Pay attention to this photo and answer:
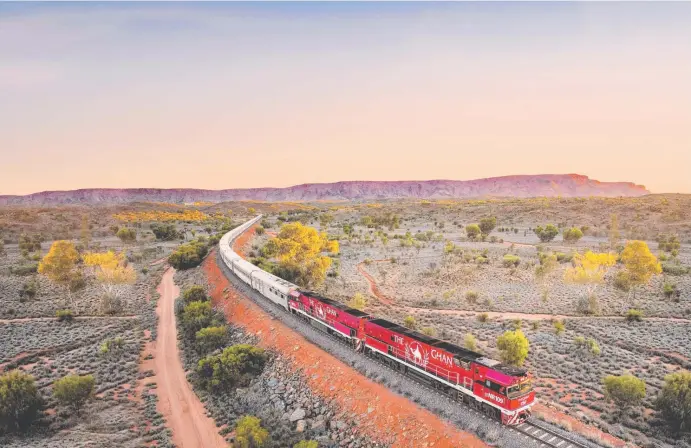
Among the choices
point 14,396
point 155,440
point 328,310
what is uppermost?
point 328,310

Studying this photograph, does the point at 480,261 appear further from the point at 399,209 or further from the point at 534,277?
the point at 399,209

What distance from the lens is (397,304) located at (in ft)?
148

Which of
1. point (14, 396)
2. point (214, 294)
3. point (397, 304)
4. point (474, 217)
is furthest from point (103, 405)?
point (474, 217)

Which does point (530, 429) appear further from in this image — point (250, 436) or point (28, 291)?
point (28, 291)

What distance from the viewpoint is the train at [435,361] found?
58.7ft

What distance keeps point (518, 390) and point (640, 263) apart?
34421 millimetres

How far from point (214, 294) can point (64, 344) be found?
585 inches

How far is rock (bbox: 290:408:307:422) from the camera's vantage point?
22828 millimetres

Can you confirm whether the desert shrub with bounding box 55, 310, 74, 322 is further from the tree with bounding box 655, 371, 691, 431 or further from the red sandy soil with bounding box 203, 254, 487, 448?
the tree with bounding box 655, 371, 691, 431

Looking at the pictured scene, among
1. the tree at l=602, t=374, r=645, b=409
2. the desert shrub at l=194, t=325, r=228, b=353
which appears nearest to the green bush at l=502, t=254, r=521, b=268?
the tree at l=602, t=374, r=645, b=409

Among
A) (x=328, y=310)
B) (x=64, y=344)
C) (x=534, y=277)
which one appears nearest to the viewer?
(x=328, y=310)

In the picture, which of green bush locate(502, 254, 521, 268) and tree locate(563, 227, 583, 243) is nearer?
green bush locate(502, 254, 521, 268)

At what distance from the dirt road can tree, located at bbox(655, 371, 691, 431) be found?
72.7 ft

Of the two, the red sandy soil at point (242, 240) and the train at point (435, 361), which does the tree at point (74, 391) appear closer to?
the train at point (435, 361)
